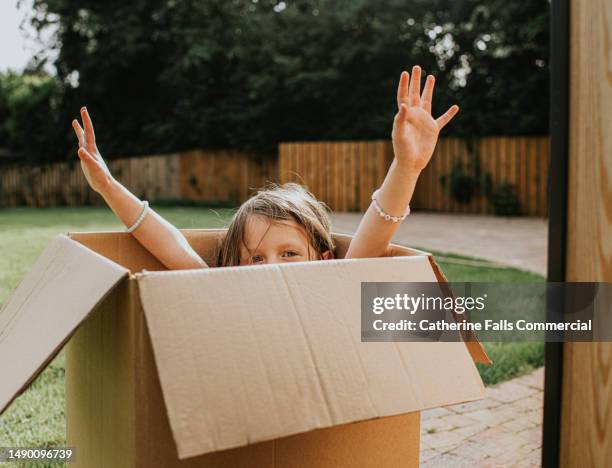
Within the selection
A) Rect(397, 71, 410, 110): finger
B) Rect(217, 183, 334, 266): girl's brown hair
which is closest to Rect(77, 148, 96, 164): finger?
Rect(217, 183, 334, 266): girl's brown hair

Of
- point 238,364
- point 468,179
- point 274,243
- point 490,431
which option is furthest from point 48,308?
point 468,179

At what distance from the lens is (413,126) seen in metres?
1.41

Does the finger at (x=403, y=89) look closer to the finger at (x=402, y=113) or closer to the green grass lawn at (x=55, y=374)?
the finger at (x=402, y=113)

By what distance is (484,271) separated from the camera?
16.0ft

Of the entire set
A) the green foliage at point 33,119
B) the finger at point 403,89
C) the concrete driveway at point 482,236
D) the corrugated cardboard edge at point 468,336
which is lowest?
the concrete driveway at point 482,236

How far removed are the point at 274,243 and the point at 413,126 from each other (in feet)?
2.01

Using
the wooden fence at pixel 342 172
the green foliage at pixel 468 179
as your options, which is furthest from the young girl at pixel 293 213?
the green foliage at pixel 468 179

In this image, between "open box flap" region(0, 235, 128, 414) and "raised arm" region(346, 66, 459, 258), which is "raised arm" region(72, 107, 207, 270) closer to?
"open box flap" region(0, 235, 128, 414)

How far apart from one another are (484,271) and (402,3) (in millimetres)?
10565

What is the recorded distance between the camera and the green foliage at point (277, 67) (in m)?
12.7

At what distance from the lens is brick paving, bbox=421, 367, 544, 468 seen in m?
1.89

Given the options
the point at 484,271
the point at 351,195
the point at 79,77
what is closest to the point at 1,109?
the point at 79,77

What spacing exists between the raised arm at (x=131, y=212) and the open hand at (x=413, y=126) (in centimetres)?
68

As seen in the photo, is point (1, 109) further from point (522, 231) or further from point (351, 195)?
point (522, 231)
